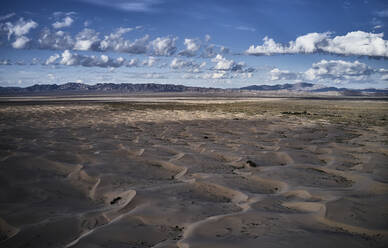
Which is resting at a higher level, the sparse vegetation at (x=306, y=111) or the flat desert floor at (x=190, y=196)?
the sparse vegetation at (x=306, y=111)

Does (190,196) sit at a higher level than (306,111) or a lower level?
lower

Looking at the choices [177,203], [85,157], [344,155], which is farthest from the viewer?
[344,155]

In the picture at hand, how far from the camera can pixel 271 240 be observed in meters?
2.55

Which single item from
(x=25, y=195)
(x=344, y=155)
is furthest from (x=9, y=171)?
(x=344, y=155)

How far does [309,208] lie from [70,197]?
293 centimetres

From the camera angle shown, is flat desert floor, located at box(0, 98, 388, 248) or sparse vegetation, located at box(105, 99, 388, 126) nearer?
flat desert floor, located at box(0, 98, 388, 248)

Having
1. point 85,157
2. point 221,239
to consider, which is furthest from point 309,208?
point 85,157

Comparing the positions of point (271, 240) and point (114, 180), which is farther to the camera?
point (114, 180)

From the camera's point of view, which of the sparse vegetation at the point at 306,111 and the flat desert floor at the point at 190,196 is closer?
the flat desert floor at the point at 190,196

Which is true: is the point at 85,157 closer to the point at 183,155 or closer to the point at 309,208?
the point at 183,155

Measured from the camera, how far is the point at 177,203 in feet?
11.4

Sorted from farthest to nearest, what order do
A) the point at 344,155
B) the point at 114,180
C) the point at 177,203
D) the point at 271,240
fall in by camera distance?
the point at 344,155 < the point at 114,180 < the point at 177,203 < the point at 271,240

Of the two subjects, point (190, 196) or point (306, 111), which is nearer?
point (190, 196)

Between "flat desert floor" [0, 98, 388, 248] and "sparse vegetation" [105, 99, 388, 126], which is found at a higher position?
"sparse vegetation" [105, 99, 388, 126]
